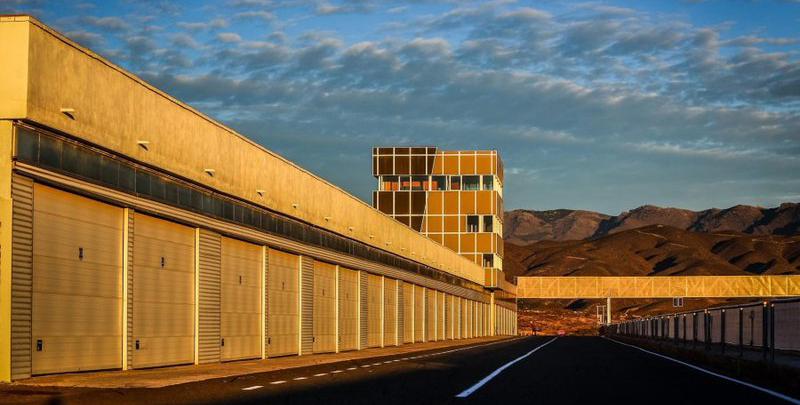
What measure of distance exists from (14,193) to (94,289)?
421 centimetres

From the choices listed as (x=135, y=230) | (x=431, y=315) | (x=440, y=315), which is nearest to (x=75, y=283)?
(x=135, y=230)

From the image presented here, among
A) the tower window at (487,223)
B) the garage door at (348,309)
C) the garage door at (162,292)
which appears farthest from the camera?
the tower window at (487,223)

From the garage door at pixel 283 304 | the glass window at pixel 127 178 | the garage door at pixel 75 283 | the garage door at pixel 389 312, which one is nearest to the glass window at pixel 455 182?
the garage door at pixel 389 312

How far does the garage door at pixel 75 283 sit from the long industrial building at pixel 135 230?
0.14 ft

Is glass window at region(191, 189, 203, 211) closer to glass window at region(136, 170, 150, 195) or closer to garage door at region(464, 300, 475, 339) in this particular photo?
glass window at region(136, 170, 150, 195)

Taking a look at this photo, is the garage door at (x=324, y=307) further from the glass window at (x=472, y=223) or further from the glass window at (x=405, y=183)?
the glass window at (x=405, y=183)

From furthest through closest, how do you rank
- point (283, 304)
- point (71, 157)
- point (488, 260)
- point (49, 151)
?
1. point (488, 260)
2. point (283, 304)
3. point (71, 157)
4. point (49, 151)

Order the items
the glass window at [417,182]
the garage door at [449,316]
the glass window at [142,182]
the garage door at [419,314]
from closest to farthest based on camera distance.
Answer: the glass window at [142,182]
the garage door at [419,314]
the garage door at [449,316]
the glass window at [417,182]

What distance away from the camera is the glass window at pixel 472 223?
111281mm

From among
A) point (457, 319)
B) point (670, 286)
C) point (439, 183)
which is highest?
point (439, 183)

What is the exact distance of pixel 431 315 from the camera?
3051 inches

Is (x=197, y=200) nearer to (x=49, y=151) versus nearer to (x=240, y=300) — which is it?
(x=240, y=300)

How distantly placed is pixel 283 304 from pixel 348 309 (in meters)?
11.5

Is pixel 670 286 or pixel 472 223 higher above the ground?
pixel 472 223
